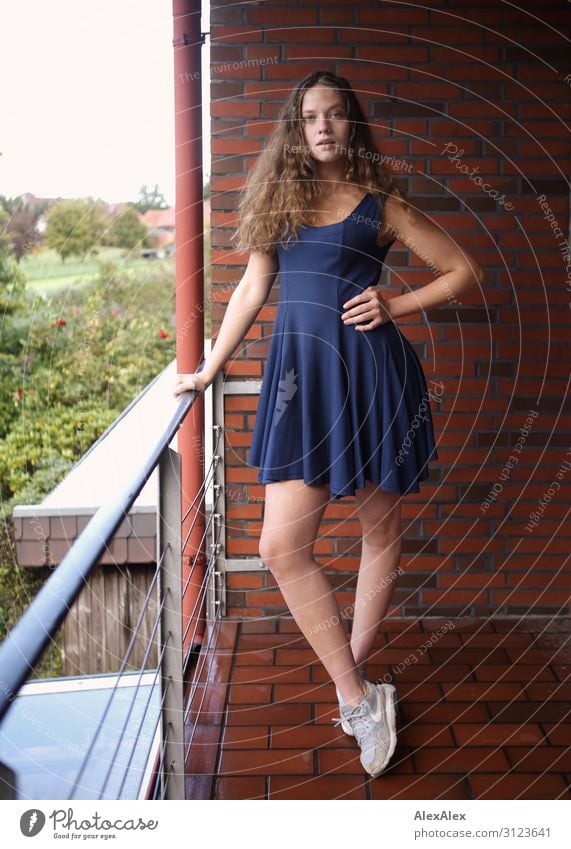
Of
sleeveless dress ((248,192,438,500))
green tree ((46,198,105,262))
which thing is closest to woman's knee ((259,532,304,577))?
sleeveless dress ((248,192,438,500))

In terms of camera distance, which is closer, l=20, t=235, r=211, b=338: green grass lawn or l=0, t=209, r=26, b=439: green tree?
l=20, t=235, r=211, b=338: green grass lawn

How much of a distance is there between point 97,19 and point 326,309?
785 millimetres

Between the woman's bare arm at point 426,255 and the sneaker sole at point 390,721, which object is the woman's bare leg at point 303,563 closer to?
the sneaker sole at point 390,721

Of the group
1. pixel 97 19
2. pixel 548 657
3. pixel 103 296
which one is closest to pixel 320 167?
pixel 97 19

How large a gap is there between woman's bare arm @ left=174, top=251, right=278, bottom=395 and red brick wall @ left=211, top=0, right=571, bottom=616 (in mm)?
584

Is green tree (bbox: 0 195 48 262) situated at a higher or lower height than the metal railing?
higher

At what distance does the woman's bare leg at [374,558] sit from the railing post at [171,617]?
0.52m

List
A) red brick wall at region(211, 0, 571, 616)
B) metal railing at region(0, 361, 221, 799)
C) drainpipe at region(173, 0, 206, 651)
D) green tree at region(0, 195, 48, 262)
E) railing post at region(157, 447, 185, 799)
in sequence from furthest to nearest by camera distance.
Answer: red brick wall at region(211, 0, 571, 616), drainpipe at region(173, 0, 206, 651), green tree at region(0, 195, 48, 262), railing post at region(157, 447, 185, 799), metal railing at region(0, 361, 221, 799)

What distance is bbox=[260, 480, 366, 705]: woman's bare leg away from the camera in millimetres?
1923

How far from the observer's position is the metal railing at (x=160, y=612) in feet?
2.41

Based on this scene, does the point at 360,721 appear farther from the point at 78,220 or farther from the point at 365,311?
the point at 78,220

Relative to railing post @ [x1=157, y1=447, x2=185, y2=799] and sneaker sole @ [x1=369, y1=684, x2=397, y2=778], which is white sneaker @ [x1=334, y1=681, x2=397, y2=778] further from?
railing post @ [x1=157, y1=447, x2=185, y2=799]

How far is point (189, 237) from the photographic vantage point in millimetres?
2463
